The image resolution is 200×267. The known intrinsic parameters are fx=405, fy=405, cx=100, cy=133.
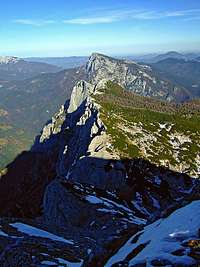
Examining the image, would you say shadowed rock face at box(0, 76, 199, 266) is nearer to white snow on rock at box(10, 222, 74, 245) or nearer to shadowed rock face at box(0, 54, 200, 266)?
shadowed rock face at box(0, 54, 200, 266)

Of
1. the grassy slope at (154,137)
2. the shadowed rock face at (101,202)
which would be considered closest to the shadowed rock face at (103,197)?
the shadowed rock face at (101,202)

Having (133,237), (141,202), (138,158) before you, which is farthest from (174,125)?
(133,237)

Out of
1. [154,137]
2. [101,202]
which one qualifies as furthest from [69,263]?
[154,137]

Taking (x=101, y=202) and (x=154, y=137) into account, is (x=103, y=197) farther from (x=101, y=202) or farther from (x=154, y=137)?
(x=154, y=137)

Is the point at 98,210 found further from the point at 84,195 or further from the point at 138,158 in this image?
the point at 138,158

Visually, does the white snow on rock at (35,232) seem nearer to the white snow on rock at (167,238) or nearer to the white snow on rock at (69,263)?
the white snow on rock at (69,263)
